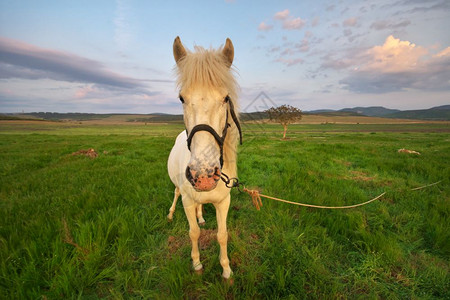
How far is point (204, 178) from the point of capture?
5.24 feet

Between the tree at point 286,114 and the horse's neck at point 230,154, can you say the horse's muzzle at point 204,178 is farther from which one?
the tree at point 286,114

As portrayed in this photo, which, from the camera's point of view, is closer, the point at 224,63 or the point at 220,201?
the point at 224,63

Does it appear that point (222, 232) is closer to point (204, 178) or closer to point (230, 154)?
point (230, 154)

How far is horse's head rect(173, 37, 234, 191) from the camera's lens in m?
1.60

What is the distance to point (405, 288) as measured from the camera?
211 centimetres

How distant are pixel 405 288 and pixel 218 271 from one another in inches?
87.2

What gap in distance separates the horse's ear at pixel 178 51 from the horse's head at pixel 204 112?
29 centimetres

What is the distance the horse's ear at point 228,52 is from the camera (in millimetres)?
2123

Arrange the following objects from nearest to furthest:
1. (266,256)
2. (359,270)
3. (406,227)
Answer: (359,270) < (266,256) < (406,227)

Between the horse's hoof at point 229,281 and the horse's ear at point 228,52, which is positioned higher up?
the horse's ear at point 228,52

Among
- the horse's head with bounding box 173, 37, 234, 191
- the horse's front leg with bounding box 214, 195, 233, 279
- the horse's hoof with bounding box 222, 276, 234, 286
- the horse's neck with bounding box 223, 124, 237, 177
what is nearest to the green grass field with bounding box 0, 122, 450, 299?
the horse's hoof with bounding box 222, 276, 234, 286

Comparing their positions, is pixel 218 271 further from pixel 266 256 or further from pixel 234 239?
pixel 266 256

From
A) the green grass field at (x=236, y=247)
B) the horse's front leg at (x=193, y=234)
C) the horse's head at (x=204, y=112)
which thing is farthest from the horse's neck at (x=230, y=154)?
the horse's front leg at (x=193, y=234)

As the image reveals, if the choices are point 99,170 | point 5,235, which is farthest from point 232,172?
point 99,170
